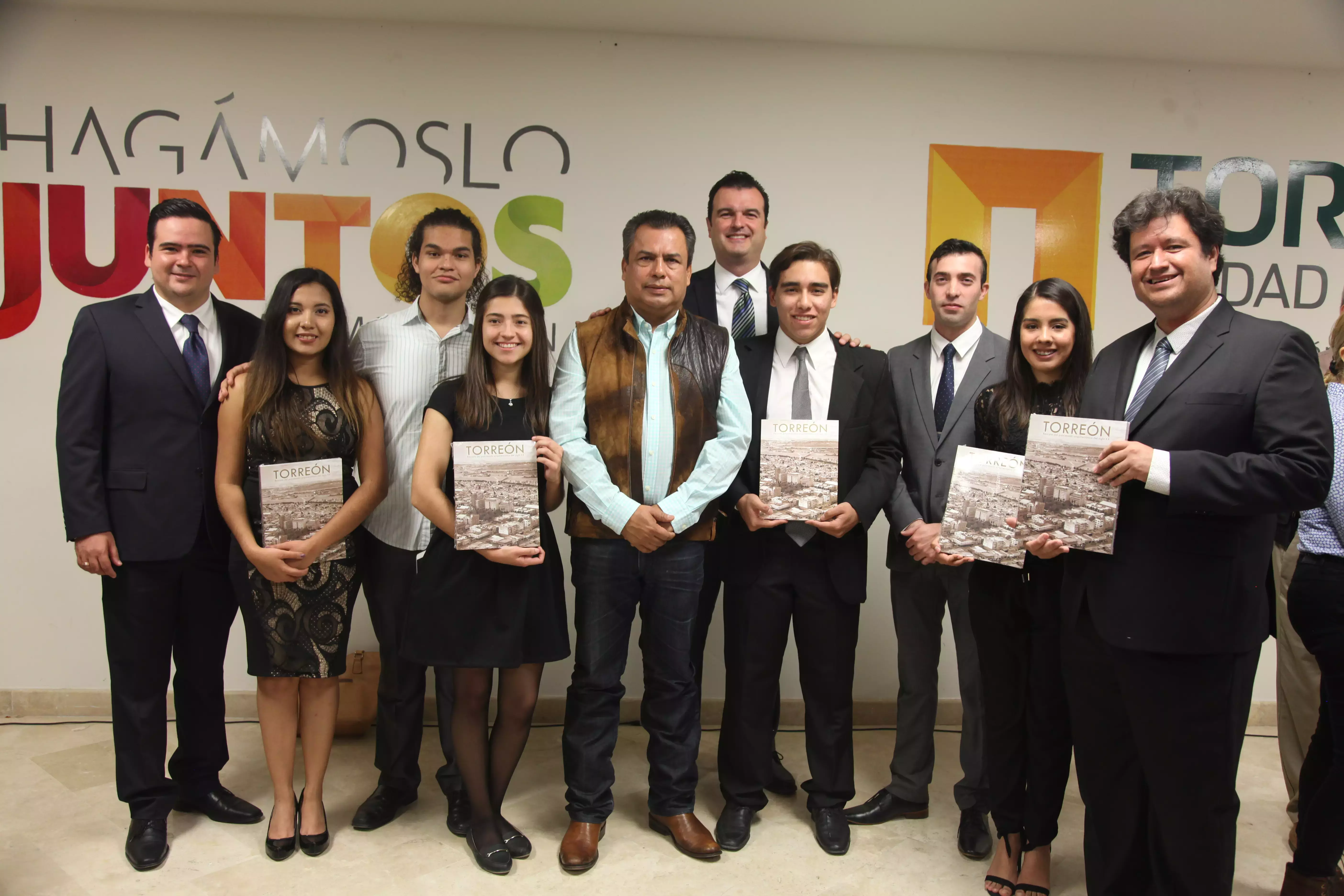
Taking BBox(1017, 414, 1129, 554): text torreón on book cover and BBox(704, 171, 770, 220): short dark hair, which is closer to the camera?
BBox(1017, 414, 1129, 554): text torreón on book cover

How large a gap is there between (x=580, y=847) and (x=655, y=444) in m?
1.30

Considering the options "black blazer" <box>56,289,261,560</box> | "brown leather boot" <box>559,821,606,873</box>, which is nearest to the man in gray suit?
"brown leather boot" <box>559,821,606,873</box>

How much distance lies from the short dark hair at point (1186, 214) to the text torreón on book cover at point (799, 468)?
0.96 meters

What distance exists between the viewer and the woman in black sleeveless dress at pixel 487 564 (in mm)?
2449

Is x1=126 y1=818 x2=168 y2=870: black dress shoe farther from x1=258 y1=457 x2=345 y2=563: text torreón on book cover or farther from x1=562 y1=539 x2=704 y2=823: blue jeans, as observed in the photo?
x1=562 y1=539 x2=704 y2=823: blue jeans

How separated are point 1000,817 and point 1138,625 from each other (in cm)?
88

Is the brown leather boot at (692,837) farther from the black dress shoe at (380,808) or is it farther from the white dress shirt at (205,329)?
the white dress shirt at (205,329)

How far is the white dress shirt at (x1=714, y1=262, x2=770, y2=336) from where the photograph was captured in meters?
3.06

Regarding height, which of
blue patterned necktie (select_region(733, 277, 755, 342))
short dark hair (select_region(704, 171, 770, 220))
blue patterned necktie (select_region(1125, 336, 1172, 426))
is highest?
short dark hair (select_region(704, 171, 770, 220))

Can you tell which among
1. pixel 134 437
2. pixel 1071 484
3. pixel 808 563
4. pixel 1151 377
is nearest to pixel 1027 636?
pixel 1071 484

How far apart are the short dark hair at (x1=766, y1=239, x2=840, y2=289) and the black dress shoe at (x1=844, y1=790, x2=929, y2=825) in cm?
184

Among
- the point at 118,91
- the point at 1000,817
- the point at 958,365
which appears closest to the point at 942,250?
the point at 958,365

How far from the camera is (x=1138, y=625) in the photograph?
6.42 ft

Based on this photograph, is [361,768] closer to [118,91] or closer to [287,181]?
[287,181]
